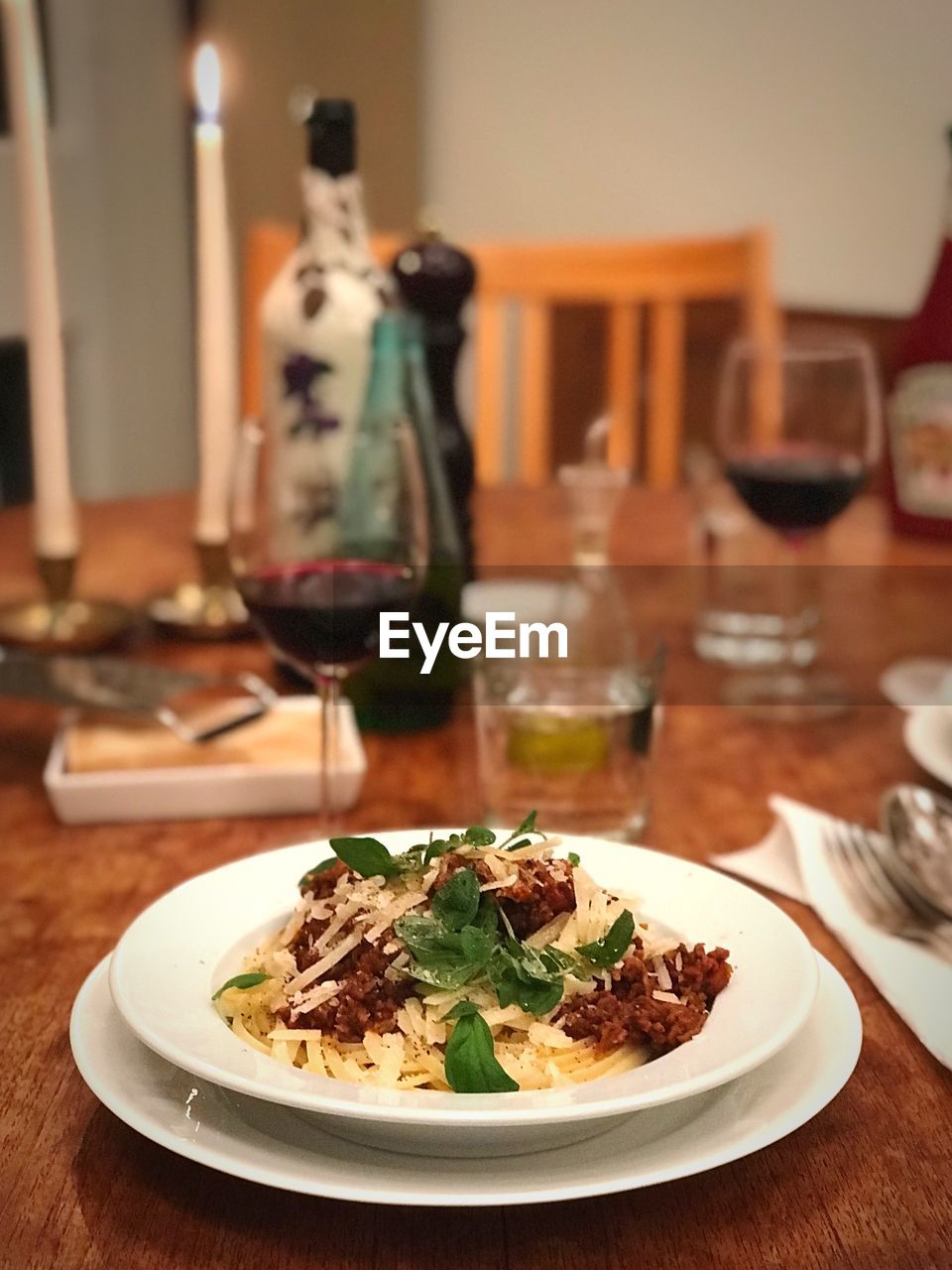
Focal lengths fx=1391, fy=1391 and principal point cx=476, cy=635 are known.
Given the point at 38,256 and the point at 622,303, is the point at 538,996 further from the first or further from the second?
the point at 622,303

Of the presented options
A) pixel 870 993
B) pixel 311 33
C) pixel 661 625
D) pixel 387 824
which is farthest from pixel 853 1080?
pixel 311 33

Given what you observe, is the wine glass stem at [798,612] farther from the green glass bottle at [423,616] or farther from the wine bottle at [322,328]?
the wine bottle at [322,328]

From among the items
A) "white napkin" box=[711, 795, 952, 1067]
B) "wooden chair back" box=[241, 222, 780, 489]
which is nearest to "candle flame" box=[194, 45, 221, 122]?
"white napkin" box=[711, 795, 952, 1067]

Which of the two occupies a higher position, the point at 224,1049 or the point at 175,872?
the point at 224,1049

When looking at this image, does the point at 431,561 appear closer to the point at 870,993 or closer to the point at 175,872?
the point at 175,872

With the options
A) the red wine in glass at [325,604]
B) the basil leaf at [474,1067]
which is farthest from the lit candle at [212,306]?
the basil leaf at [474,1067]

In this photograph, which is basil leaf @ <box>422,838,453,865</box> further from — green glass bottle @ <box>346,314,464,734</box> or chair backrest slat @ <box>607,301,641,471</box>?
chair backrest slat @ <box>607,301,641,471</box>
